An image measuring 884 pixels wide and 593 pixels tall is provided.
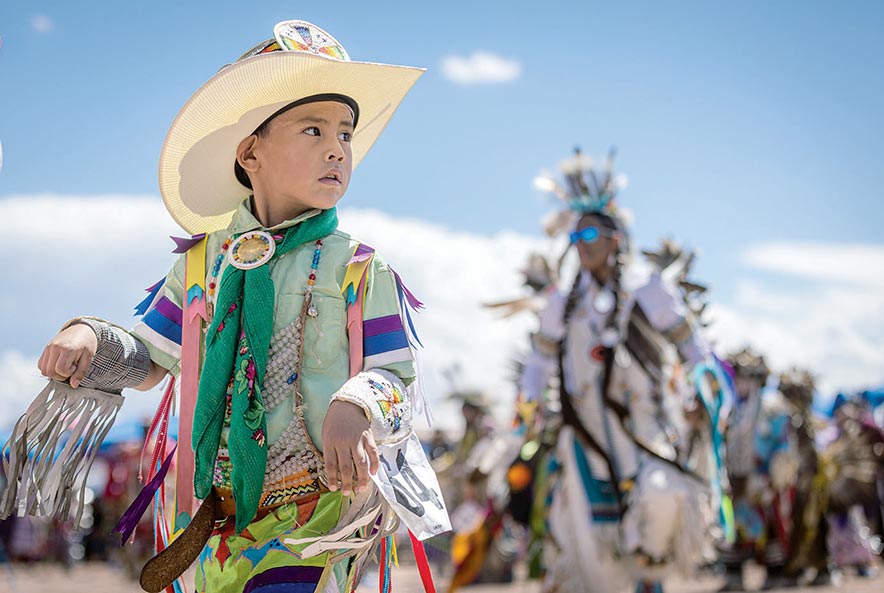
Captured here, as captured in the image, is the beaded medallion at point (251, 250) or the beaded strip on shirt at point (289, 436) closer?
the beaded strip on shirt at point (289, 436)

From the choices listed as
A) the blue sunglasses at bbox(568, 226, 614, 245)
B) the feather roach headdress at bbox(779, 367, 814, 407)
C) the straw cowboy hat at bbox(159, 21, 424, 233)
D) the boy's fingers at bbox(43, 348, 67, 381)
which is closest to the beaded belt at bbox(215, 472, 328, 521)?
the boy's fingers at bbox(43, 348, 67, 381)

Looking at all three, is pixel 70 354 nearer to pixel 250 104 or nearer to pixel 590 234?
pixel 250 104

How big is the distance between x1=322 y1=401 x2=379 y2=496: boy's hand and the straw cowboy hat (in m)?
0.90

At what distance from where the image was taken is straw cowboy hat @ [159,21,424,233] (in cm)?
279

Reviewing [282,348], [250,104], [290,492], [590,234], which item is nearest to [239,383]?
[282,348]

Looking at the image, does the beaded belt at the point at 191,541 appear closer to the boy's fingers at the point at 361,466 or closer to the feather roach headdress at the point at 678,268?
the boy's fingers at the point at 361,466

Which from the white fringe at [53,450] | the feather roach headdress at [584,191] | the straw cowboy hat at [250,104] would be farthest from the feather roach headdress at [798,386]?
the white fringe at [53,450]

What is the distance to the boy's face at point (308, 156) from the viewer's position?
2.82 m

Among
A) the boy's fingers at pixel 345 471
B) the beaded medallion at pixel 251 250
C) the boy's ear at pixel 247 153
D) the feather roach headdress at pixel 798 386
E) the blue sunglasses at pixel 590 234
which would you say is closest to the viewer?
the boy's fingers at pixel 345 471

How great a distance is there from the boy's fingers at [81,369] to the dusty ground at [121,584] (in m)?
7.16

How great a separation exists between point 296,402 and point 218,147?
79 centimetres

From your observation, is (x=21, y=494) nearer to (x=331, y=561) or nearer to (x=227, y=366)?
(x=227, y=366)

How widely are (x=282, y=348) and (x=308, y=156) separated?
49 centimetres

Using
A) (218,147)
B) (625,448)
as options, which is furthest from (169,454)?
(625,448)
